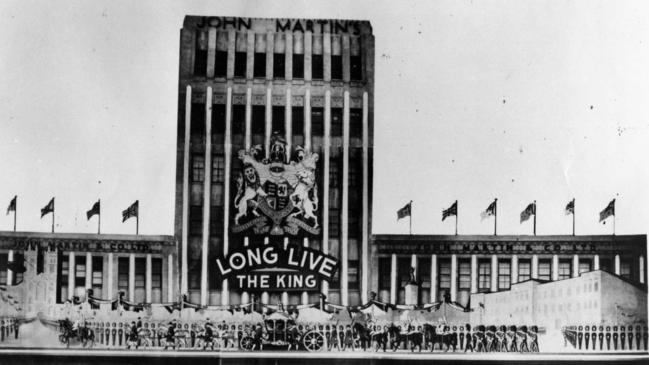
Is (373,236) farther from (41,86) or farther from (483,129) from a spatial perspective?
(41,86)

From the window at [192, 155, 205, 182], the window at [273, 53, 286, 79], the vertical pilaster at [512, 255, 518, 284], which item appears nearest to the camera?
the window at [192, 155, 205, 182]

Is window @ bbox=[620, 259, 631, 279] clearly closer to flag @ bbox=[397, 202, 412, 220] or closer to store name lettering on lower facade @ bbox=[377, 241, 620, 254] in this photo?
store name lettering on lower facade @ bbox=[377, 241, 620, 254]

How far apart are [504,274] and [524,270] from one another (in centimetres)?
38

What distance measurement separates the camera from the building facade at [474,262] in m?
17.0

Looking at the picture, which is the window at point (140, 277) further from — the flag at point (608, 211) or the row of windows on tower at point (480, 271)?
the flag at point (608, 211)

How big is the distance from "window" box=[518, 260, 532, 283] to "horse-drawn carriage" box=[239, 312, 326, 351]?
12.7 ft

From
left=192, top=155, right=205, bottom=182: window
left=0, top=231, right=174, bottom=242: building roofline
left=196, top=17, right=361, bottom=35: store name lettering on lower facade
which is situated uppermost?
left=196, top=17, right=361, bottom=35: store name lettering on lower facade

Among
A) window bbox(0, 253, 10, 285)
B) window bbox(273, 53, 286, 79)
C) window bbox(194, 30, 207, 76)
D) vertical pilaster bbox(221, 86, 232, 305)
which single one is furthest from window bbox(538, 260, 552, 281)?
window bbox(0, 253, 10, 285)

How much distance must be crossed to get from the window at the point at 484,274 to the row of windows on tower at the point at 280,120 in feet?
11.0

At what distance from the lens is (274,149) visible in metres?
16.9

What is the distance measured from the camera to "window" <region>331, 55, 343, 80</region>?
1719 centimetres

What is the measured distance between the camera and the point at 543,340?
16781 mm

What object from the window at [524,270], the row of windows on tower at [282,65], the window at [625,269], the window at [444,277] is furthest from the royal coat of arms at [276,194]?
the window at [625,269]

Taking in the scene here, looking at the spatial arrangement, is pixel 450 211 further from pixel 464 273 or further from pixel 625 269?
pixel 625 269
